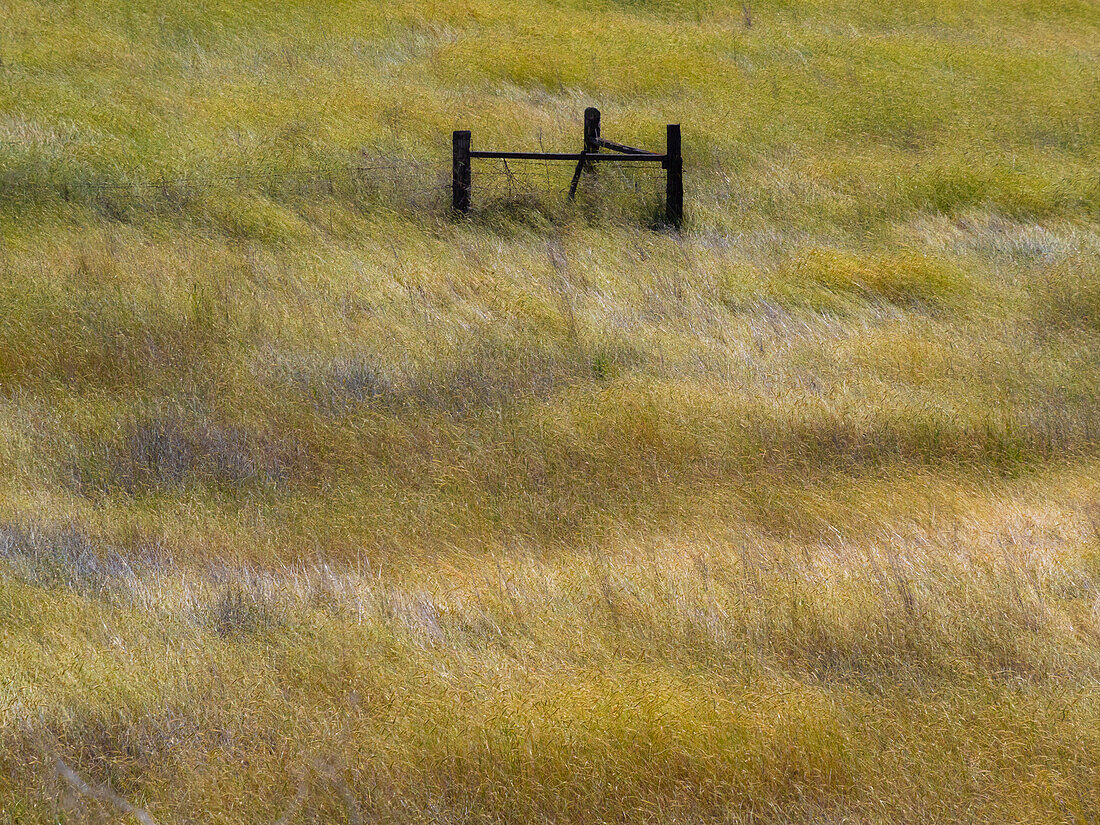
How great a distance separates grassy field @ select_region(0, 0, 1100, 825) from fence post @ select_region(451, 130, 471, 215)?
0.22m

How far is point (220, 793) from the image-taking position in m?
3.21

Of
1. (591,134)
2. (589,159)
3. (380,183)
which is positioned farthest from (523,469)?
(591,134)

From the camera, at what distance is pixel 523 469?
603cm

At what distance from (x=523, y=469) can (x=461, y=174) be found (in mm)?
6032

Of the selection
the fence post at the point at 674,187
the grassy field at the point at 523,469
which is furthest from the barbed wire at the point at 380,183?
the fence post at the point at 674,187

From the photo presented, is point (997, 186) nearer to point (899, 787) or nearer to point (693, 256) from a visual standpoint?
point (693, 256)

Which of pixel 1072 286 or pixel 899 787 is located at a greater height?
pixel 1072 286

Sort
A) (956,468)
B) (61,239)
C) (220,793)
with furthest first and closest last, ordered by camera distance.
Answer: (61,239)
(956,468)
(220,793)

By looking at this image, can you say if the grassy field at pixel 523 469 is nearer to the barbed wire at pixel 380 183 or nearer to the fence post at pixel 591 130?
the barbed wire at pixel 380 183

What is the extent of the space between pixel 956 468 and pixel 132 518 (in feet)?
16.5

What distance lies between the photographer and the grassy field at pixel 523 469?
3.44 meters

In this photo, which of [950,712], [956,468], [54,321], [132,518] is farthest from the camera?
[54,321]

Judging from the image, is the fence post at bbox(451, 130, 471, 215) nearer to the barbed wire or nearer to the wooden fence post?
the barbed wire


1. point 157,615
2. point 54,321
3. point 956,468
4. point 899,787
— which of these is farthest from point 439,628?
point 54,321
